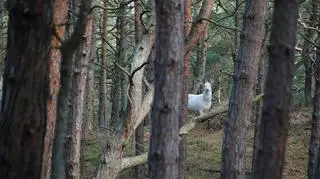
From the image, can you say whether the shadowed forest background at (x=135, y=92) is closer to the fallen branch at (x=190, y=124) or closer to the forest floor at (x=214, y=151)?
the fallen branch at (x=190, y=124)

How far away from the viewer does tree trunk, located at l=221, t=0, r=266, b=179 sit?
735 cm

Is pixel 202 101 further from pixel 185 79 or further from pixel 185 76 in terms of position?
pixel 185 76

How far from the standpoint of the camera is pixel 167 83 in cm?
545

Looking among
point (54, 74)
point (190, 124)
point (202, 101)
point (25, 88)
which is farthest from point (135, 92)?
point (202, 101)

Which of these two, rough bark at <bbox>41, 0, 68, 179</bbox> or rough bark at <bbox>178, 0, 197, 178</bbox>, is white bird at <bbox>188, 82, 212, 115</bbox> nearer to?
rough bark at <bbox>178, 0, 197, 178</bbox>

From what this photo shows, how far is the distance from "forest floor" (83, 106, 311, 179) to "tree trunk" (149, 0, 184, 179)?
941 centimetres

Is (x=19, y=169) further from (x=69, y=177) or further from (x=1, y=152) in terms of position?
(x=69, y=177)

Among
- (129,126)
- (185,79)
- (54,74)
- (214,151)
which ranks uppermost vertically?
(185,79)

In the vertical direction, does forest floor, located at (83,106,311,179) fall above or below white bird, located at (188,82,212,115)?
below

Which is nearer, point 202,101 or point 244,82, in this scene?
point 244,82

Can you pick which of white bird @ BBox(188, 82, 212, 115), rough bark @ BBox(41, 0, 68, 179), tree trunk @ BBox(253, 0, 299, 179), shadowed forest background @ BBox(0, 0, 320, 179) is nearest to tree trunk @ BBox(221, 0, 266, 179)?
shadowed forest background @ BBox(0, 0, 320, 179)

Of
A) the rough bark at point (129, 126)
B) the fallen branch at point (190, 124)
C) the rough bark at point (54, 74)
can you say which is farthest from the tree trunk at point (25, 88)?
the rough bark at point (129, 126)

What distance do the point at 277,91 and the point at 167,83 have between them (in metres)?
1.62

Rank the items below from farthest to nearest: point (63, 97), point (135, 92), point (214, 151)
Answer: point (214, 151), point (135, 92), point (63, 97)
